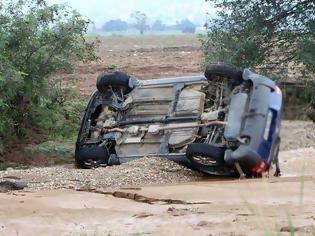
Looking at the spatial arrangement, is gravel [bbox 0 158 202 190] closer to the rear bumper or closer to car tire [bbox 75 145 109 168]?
car tire [bbox 75 145 109 168]

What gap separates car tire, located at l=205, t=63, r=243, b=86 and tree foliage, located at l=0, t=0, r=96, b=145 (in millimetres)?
5505

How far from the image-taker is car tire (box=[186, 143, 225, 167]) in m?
10.3

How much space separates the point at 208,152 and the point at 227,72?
1287mm

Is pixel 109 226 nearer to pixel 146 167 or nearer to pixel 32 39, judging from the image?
pixel 146 167

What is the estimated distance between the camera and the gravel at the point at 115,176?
10133 mm

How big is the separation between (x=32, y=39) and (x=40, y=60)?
0.53m

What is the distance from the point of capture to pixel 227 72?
36.0ft

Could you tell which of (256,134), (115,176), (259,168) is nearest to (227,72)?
(256,134)

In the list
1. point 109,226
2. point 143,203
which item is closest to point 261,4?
point 143,203

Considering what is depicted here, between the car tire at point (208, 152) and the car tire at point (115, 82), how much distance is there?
2275 millimetres

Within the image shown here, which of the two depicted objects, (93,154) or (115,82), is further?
(115,82)

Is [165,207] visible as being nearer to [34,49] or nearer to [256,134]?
[256,134]

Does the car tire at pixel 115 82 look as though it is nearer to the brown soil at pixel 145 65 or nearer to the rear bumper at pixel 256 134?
the rear bumper at pixel 256 134

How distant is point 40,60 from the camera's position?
16.6m
